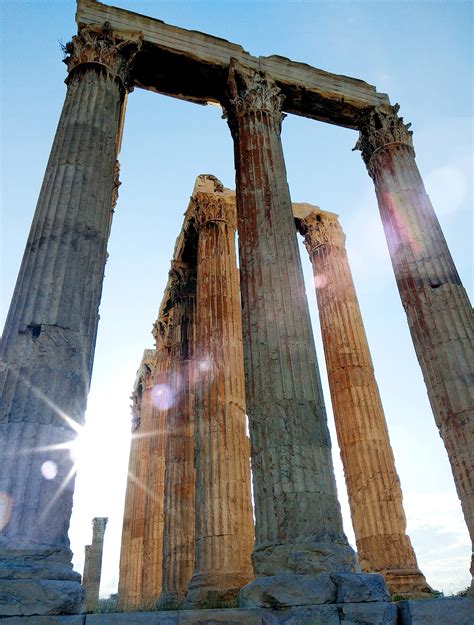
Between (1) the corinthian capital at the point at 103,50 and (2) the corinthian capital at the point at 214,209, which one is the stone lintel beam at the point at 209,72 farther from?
(2) the corinthian capital at the point at 214,209

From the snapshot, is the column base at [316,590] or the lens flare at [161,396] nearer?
the column base at [316,590]

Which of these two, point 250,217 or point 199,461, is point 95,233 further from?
point 199,461

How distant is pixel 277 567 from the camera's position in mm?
6965

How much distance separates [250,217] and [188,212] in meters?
7.62

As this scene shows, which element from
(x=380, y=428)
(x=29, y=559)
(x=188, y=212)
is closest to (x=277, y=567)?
(x=29, y=559)

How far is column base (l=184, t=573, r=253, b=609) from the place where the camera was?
32.7 feet

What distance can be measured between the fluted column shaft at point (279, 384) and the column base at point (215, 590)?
338 centimetres

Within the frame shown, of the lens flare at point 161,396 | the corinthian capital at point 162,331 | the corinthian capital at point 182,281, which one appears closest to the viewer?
the corinthian capital at point 182,281

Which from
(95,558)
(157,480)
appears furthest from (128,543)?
(95,558)

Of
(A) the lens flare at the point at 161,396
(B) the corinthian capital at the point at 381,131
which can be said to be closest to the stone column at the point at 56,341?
(B) the corinthian capital at the point at 381,131

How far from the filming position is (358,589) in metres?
6.47

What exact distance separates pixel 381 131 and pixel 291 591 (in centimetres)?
1204

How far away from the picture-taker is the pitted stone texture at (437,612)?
623 centimetres

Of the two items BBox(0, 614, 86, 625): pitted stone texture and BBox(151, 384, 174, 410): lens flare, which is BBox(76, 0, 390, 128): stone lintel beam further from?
BBox(0, 614, 86, 625): pitted stone texture
